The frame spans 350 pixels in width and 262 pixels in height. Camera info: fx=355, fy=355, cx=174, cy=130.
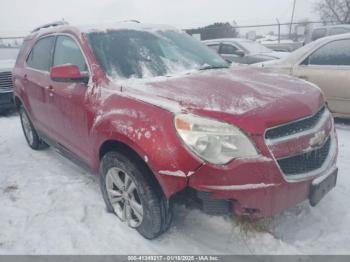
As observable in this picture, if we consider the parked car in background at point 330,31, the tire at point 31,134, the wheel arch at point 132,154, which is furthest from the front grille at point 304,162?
the parked car in background at point 330,31

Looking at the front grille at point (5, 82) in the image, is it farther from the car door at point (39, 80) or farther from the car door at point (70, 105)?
the car door at point (70, 105)

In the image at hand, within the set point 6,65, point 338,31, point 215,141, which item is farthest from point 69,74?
point 338,31

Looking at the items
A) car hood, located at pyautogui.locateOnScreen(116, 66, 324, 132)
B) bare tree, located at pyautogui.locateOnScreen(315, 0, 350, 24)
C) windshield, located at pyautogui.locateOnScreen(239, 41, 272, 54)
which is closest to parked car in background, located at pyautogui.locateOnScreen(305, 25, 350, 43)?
windshield, located at pyautogui.locateOnScreen(239, 41, 272, 54)

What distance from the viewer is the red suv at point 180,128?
2.35 m

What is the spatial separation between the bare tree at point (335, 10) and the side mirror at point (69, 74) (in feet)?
96.0

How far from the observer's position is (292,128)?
2510 millimetres

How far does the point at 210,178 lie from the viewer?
2328 mm

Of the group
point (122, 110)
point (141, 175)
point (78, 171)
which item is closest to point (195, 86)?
point (122, 110)

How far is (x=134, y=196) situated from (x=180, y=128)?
841 millimetres

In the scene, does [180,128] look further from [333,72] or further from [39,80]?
[333,72]

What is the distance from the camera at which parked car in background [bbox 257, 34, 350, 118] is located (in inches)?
214

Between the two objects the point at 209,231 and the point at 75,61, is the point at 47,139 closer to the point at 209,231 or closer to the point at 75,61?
the point at 75,61

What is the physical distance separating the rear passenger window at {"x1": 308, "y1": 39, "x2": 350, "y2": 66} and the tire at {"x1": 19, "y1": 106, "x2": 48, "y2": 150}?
4407mm

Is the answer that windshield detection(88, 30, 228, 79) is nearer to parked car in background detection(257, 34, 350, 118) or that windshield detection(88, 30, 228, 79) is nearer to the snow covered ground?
the snow covered ground
